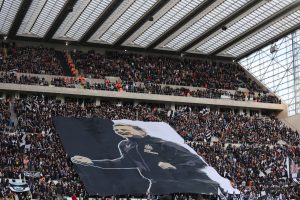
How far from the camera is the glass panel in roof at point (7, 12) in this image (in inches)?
2174

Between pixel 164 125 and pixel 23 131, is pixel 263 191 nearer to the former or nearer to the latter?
pixel 164 125

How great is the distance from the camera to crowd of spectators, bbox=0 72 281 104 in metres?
57.9

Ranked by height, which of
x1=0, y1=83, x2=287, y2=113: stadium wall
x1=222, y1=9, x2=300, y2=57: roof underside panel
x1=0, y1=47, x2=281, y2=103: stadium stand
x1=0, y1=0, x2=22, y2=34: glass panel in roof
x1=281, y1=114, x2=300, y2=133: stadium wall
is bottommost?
x1=281, y1=114, x2=300, y2=133: stadium wall

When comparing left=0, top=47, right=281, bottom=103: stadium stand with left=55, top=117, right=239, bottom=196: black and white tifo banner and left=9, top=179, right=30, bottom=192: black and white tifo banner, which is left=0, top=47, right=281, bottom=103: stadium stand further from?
left=9, top=179, right=30, bottom=192: black and white tifo banner

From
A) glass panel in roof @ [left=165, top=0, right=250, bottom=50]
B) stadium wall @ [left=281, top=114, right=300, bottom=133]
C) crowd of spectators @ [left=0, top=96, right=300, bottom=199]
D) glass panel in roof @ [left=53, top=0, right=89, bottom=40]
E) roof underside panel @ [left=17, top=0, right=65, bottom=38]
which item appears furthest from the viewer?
stadium wall @ [left=281, top=114, right=300, bottom=133]

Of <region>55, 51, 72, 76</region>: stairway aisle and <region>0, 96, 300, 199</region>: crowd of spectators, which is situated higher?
<region>55, 51, 72, 76</region>: stairway aisle

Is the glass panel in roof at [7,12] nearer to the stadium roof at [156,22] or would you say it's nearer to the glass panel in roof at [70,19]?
the stadium roof at [156,22]

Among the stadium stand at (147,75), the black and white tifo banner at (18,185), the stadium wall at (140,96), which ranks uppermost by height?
the stadium stand at (147,75)

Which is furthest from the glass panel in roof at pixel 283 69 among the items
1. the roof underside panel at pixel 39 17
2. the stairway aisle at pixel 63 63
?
the roof underside panel at pixel 39 17

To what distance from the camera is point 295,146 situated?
59188mm

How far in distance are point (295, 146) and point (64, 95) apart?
23216mm

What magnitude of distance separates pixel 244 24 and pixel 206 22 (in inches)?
159

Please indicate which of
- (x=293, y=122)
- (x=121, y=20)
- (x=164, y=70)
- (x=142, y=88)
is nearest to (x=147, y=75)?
(x=164, y=70)

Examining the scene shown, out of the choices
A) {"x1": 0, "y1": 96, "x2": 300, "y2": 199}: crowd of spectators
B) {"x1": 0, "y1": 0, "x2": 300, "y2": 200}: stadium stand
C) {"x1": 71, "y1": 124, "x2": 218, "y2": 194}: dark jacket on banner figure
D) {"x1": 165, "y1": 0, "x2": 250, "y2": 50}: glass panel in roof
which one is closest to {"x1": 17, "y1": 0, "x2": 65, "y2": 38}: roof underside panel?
{"x1": 0, "y1": 0, "x2": 300, "y2": 200}: stadium stand
